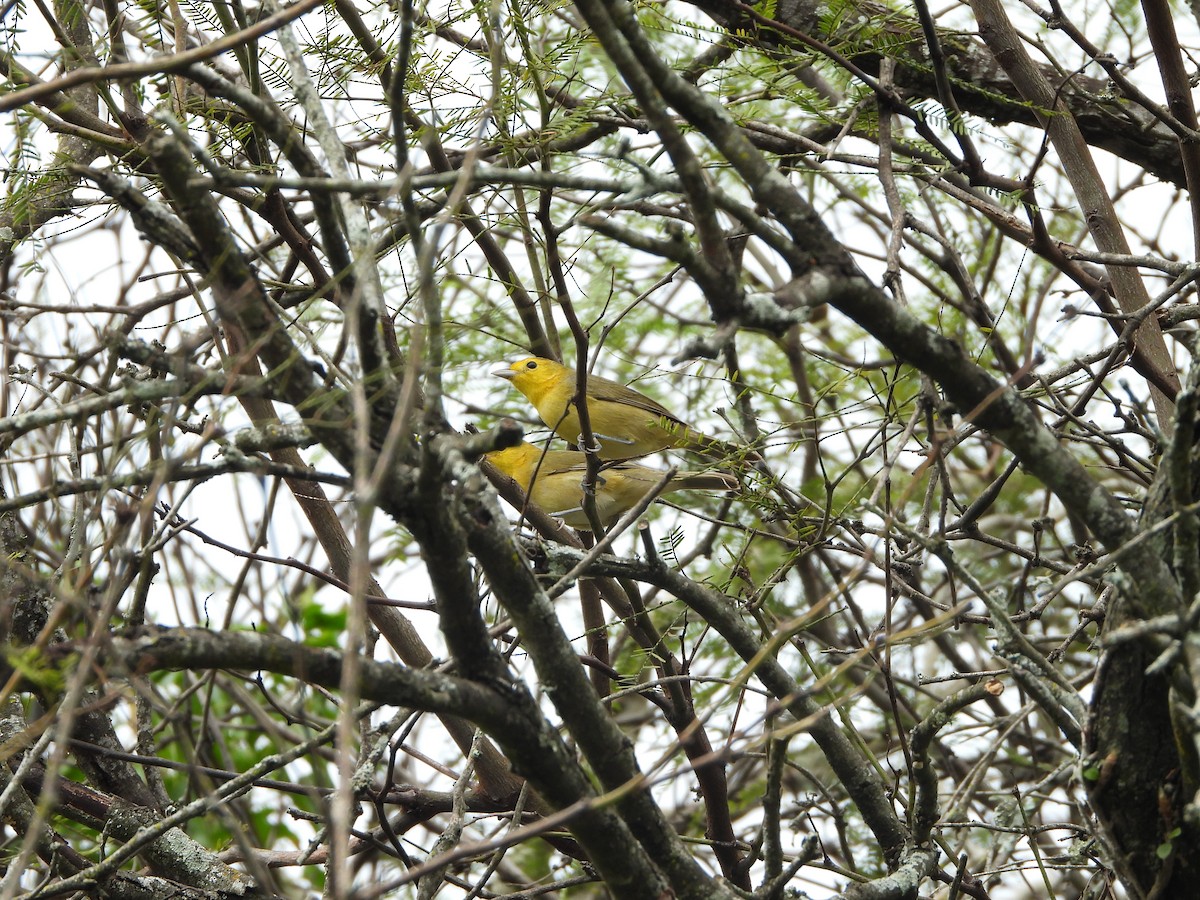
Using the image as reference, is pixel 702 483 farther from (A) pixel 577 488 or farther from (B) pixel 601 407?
(B) pixel 601 407

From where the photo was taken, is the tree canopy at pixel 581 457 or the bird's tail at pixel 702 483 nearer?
the tree canopy at pixel 581 457

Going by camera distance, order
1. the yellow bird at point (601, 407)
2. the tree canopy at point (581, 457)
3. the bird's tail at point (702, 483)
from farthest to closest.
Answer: the yellow bird at point (601, 407) → the bird's tail at point (702, 483) → the tree canopy at point (581, 457)

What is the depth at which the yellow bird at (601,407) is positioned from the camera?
6.38 m

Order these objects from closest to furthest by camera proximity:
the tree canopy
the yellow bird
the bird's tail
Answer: the tree canopy < the bird's tail < the yellow bird

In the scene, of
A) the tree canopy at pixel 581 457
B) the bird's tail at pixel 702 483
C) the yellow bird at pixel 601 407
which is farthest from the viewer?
the yellow bird at pixel 601 407

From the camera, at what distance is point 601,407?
22.3 feet

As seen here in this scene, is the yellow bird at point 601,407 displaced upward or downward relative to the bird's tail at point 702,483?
upward

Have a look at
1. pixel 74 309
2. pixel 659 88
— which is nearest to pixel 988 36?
pixel 659 88

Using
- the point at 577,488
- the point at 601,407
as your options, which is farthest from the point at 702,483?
the point at 601,407

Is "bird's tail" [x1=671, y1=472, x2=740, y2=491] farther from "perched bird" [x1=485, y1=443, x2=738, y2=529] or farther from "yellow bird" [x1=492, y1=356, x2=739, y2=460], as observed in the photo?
"perched bird" [x1=485, y1=443, x2=738, y2=529]

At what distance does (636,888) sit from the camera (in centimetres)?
265

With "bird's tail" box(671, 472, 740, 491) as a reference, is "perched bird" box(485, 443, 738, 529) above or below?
above

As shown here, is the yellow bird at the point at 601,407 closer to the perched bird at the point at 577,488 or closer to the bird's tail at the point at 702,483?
the perched bird at the point at 577,488

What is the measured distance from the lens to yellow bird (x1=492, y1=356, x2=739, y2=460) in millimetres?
6379
